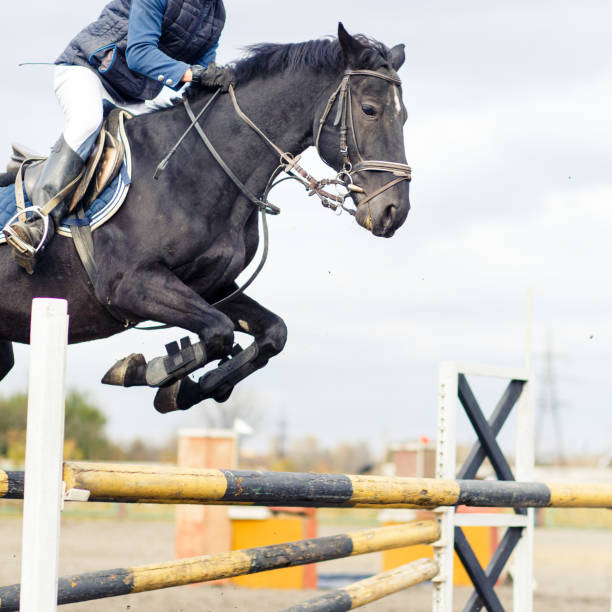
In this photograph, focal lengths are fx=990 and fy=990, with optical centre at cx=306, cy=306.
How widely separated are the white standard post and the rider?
1599 millimetres

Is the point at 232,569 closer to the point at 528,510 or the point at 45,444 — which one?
the point at 45,444

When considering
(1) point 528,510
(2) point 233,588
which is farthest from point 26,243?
(2) point 233,588

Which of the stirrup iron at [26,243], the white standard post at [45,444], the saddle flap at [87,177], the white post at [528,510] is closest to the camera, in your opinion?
the white standard post at [45,444]

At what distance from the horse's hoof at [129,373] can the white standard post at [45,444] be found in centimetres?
171

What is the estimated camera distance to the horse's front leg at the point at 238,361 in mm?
3949

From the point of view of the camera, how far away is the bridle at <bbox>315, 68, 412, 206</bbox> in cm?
369

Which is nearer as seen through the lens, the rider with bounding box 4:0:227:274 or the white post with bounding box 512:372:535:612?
the rider with bounding box 4:0:227:274

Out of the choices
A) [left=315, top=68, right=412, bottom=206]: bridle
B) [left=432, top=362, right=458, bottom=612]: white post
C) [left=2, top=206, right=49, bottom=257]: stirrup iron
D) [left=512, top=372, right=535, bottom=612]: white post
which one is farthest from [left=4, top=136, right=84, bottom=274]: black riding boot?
[left=512, top=372, right=535, bottom=612]: white post

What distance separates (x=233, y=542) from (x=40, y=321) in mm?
7806

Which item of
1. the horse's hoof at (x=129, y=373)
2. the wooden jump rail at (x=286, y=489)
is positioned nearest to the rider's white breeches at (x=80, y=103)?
the horse's hoof at (x=129, y=373)

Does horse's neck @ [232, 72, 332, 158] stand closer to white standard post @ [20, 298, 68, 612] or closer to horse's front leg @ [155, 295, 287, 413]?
horse's front leg @ [155, 295, 287, 413]

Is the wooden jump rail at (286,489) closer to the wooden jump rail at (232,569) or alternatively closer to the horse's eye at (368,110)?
the wooden jump rail at (232,569)

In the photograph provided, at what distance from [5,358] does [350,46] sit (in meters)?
2.04

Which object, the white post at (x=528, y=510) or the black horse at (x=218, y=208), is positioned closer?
the black horse at (x=218, y=208)
